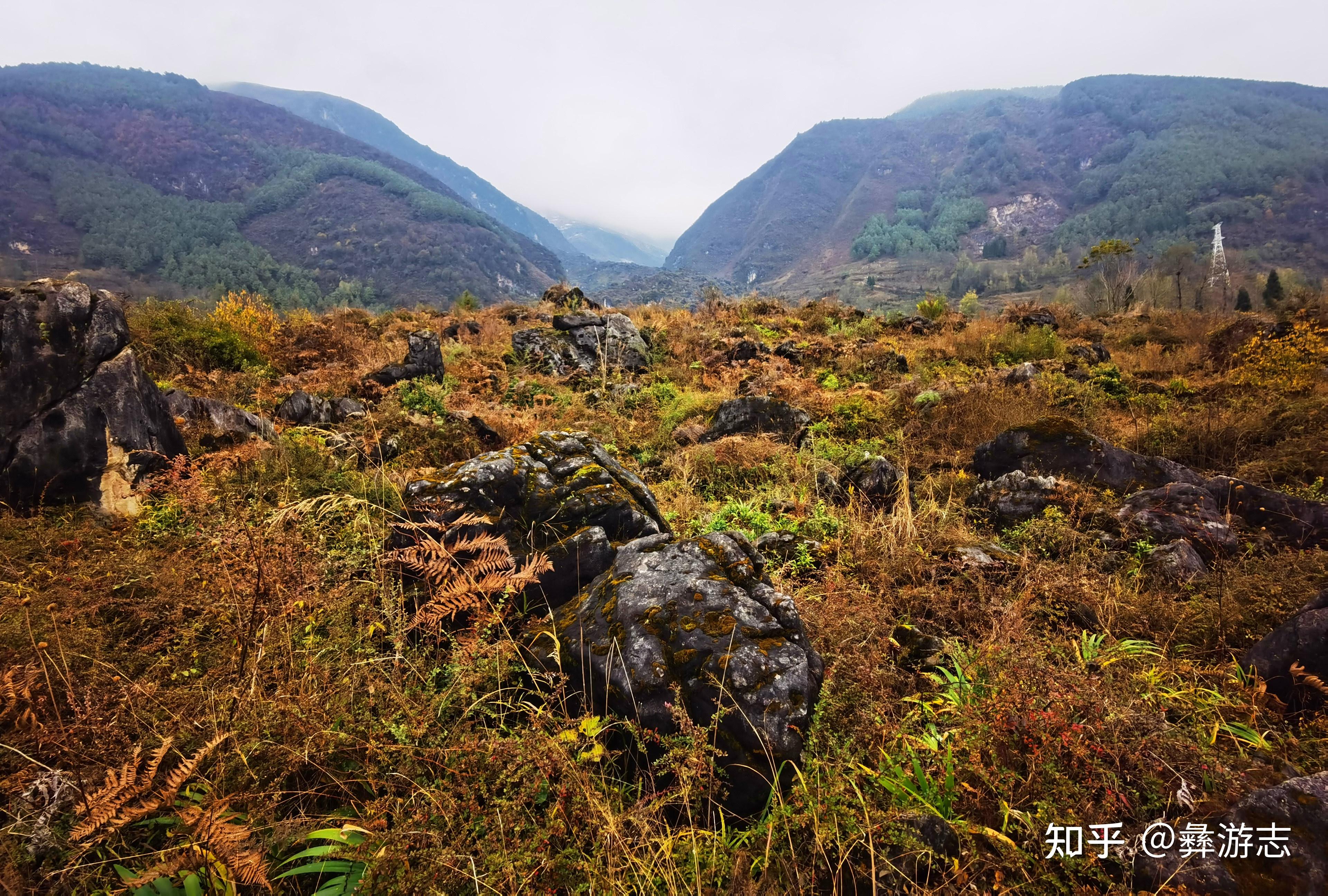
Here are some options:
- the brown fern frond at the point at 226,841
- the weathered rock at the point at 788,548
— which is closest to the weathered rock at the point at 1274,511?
the weathered rock at the point at 788,548

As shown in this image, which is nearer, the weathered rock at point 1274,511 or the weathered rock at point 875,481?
the weathered rock at point 1274,511

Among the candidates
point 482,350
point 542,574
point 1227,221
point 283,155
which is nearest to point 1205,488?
point 542,574

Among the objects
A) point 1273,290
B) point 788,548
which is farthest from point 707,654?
point 1273,290

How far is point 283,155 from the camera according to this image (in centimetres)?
8681

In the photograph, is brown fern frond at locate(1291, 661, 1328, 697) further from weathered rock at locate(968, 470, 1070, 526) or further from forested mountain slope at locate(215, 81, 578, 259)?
forested mountain slope at locate(215, 81, 578, 259)

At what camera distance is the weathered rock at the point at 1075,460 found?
475 cm

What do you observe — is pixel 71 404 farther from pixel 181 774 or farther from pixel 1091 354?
pixel 1091 354

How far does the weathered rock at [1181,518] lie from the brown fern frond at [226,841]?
5.59 meters

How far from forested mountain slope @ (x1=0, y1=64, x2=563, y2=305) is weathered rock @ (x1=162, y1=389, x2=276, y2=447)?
1889 inches

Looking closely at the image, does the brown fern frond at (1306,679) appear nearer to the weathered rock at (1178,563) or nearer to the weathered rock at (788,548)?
the weathered rock at (1178,563)

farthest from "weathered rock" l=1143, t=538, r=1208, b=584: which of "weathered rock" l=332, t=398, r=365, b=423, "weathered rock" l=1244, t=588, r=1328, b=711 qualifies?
"weathered rock" l=332, t=398, r=365, b=423

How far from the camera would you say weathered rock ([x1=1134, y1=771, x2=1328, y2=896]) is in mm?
1333

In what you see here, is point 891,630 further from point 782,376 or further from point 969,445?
point 782,376

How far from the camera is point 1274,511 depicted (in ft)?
13.0
